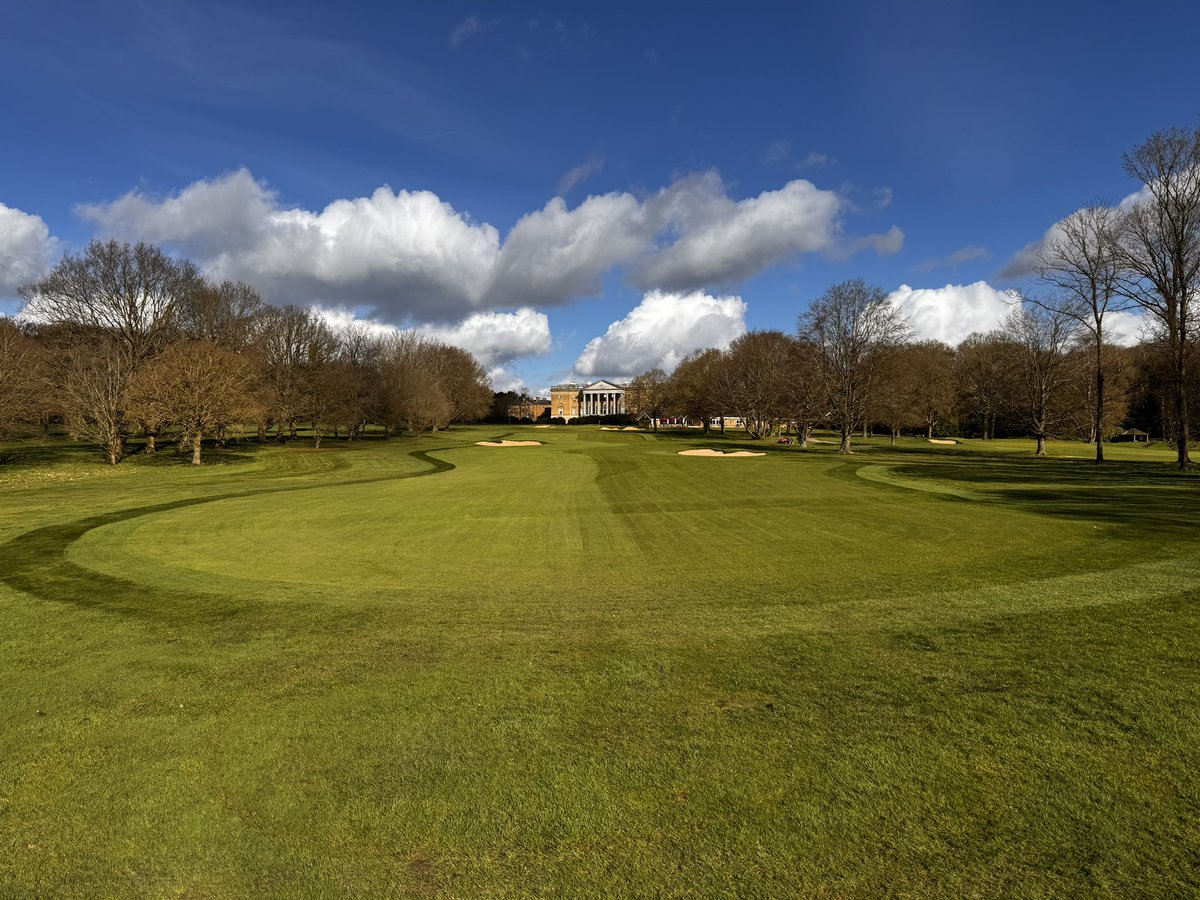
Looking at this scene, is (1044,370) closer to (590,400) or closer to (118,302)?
(118,302)

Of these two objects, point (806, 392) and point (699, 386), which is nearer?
point (806, 392)

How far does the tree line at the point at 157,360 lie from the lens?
135 feet

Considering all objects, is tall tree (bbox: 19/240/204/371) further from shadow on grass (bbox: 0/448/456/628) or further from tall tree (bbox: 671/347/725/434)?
tall tree (bbox: 671/347/725/434)

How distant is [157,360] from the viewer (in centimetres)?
4447

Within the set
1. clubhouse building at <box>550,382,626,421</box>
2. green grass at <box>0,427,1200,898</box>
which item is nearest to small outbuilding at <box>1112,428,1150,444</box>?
green grass at <box>0,427,1200,898</box>

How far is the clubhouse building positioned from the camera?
195000 millimetres

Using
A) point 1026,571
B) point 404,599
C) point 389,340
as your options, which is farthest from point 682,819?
point 389,340

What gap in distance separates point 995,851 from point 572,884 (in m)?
2.63

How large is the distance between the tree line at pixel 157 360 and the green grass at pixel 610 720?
33733mm

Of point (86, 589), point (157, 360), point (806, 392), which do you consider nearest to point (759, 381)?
point (806, 392)

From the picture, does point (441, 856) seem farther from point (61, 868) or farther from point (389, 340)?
point (389, 340)

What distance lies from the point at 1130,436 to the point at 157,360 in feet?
422

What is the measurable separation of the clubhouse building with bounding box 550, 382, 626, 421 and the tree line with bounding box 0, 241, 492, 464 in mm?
125686

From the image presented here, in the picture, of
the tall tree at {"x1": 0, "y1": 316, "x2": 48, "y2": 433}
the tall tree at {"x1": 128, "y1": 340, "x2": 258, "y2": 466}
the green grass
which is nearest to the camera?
the green grass
